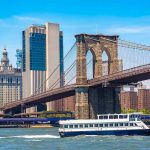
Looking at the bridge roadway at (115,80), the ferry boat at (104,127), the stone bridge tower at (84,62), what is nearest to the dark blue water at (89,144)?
the ferry boat at (104,127)

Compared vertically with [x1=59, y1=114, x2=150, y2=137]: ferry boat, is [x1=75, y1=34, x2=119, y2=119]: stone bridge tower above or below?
above

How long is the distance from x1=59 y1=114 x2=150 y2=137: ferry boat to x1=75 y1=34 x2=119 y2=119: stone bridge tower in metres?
31.7

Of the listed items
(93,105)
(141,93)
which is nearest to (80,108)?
(93,105)

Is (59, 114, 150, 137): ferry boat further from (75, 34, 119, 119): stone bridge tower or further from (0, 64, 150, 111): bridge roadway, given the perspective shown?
(75, 34, 119, 119): stone bridge tower

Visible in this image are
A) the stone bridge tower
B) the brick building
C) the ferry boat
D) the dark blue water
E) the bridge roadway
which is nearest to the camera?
the dark blue water

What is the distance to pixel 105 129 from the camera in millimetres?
59719

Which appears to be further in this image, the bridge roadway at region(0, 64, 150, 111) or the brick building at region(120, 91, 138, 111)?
the brick building at region(120, 91, 138, 111)

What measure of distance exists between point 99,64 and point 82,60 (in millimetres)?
3993

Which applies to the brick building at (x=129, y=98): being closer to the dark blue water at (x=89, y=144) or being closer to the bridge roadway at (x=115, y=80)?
the bridge roadway at (x=115, y=80)

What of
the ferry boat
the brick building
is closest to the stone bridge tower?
the ferry boat

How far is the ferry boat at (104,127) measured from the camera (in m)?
58.9

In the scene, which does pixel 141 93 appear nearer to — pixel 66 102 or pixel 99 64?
pixel 66 102

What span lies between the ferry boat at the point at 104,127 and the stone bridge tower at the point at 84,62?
31.7m

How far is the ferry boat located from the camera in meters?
58.9
